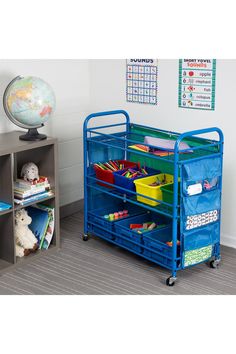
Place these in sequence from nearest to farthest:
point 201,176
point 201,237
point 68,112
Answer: point 201,176 → point 201,237 → point 68,112

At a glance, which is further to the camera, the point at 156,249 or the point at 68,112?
the point at 68,112

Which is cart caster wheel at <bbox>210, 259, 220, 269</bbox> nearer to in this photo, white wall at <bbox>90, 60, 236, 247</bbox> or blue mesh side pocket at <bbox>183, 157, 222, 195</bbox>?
white wall at <bbox>90, 60, 236, 247</bbox>

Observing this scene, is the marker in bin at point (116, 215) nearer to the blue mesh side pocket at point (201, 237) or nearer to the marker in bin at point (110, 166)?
the marker in bin at point (110, 166)

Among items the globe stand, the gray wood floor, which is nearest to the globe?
the globe stand

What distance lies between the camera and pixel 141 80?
13.1 feet

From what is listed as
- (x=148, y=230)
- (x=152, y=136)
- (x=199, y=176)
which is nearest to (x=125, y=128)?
(x=152, y=136)

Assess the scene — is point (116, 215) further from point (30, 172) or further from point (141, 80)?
point (141, 80)

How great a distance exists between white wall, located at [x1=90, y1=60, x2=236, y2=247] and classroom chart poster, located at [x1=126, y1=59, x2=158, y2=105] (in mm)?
42

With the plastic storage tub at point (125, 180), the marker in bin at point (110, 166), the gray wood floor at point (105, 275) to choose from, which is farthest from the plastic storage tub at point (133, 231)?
the marker in bin at point (110, 166)

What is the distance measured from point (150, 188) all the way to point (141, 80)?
40.3 inches

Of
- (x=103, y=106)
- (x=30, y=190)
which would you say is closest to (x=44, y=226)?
(x=30, y=190)

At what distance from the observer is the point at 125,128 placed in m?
4.14

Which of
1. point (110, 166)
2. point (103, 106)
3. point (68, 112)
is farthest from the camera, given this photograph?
point (103, 106)

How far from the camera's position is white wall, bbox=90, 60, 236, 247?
140 inches
